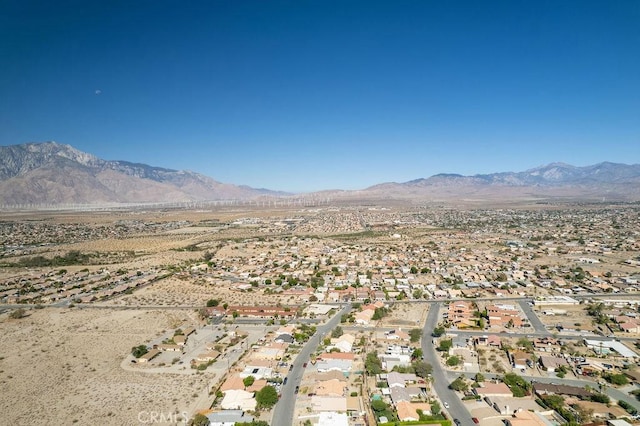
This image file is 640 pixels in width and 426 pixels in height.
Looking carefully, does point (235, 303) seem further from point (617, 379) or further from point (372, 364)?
point (617, 379)

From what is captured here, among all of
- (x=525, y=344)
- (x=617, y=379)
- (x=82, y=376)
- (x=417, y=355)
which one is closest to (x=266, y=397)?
(x=417, y=355)

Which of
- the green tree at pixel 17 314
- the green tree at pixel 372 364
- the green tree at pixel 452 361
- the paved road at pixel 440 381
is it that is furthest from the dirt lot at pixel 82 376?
the green tree at pixel 452 361

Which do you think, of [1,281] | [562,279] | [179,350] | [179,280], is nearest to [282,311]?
[179,350]

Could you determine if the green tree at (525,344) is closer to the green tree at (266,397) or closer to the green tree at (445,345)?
the green tree at (445,345)

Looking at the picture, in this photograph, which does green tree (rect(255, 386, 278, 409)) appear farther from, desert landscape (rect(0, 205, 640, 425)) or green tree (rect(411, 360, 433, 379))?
green tree (rect(411, 360, 433, 379))

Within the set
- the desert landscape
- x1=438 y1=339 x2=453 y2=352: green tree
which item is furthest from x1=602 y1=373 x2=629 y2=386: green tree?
x1=438 y1=339 x2=453 y2=352: green tree

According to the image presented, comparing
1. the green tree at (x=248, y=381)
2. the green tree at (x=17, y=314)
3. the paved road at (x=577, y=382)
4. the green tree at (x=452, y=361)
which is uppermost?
the green tree at (x=17, y=314)
